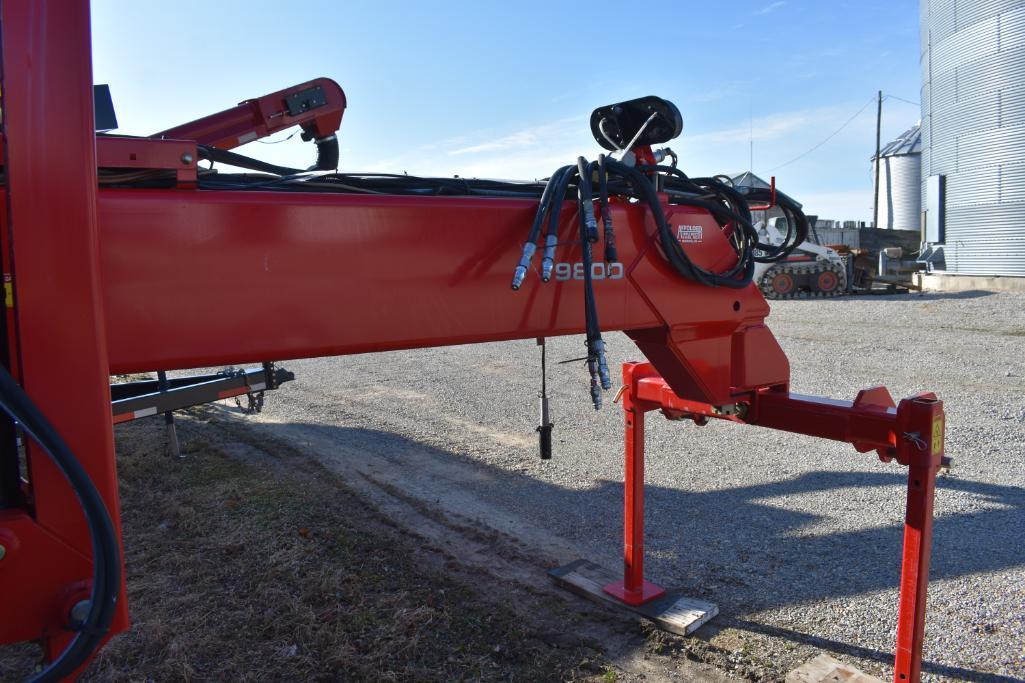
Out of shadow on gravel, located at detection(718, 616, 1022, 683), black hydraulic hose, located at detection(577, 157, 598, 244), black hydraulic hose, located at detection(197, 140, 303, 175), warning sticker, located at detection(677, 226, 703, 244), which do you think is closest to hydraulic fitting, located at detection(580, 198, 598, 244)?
black hydraulic hose, located at detection(577, 157, 598, 244)

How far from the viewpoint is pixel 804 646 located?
11.0 feet

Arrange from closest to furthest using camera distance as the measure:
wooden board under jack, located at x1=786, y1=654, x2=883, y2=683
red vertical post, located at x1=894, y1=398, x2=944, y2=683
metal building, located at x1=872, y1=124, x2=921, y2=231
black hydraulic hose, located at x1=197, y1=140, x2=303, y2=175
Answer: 1. black hydraulic hose, located at x1=197, y1=140, x2=303, y2=175
2. red vertical post, located at x1=894, y1=398, x2=944, y2=683
3. wooden board under jack, located at x1=786, y1=654, x2=883, y2=683
4. metal building, located at x1=872, y1=124, x2=921, y2=231

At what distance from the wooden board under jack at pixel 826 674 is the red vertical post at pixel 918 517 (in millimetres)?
438

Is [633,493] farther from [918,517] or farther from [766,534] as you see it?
[766,534]

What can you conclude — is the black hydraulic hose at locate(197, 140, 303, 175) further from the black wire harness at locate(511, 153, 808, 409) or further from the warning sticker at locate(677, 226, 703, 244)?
the warning sticker at locate(677, 226, 703, 244)

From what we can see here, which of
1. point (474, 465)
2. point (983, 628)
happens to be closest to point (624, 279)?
point (983, 628)

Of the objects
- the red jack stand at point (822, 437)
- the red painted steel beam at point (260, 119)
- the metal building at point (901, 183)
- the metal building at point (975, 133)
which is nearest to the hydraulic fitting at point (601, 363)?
the red jack stand at point (822, 437)

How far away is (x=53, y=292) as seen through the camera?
54.5 inches

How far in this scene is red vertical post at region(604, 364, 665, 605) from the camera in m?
3.51

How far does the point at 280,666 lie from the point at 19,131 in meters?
2.49

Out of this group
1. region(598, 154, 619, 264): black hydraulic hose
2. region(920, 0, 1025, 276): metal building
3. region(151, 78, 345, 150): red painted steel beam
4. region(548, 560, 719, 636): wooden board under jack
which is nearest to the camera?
region(598, 154, 619, 264): black hydraulic hose

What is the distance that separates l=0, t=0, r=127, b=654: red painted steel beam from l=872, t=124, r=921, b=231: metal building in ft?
115

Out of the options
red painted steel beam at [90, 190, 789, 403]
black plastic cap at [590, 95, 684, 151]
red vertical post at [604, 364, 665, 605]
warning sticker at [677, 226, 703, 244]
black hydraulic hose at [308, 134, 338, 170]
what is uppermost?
black hydraulic hose at [308, 134, 338, 170]

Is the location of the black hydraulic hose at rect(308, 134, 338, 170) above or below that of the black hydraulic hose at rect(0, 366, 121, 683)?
above
